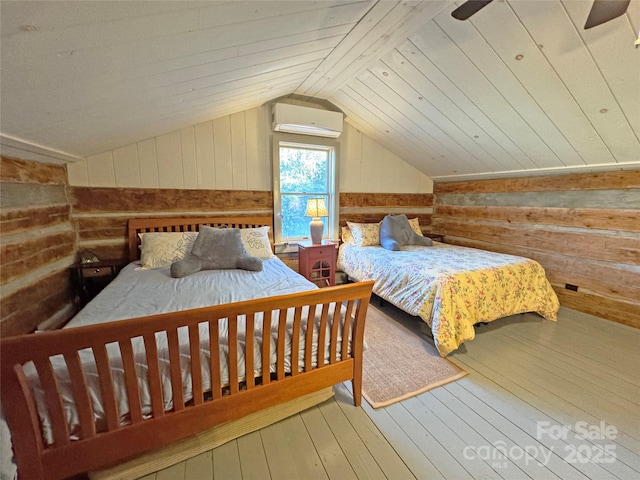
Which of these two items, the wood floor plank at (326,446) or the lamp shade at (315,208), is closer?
the wood floor plank at (326,446)

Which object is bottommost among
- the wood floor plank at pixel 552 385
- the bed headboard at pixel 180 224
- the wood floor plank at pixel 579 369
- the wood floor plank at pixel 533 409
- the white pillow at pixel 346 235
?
the wood floor plank at pixel 533 409

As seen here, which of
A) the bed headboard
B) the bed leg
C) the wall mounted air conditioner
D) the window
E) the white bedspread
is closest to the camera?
the white bedspread

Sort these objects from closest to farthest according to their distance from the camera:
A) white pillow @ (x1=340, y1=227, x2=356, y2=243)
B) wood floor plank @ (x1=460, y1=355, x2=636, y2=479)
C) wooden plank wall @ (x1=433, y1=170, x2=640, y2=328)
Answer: wood floor plank @ (x1=460, y1=355, x2=636, y2=479) < wooden plank wall @ (x1=433, y1=170, x2=640, y2=328) < white pillow @ (x1=340, y1=227, x2=356, y2=243)

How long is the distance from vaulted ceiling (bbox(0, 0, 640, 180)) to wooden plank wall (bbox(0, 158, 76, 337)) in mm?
→ 244

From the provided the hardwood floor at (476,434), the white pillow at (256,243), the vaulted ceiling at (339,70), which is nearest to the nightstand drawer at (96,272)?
the vaulted ceiling at (339,70)

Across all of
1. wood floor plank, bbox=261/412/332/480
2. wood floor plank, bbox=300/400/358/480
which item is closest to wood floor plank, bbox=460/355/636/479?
wood floor plank, bbox=300/400/358/480

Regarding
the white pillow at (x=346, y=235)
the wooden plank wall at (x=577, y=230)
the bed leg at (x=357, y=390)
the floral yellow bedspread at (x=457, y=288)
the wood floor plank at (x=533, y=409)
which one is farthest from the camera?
the white pillow at (x=346, y=235)

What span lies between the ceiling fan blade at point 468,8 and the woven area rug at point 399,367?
234cm

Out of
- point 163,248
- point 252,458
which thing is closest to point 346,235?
point 163,248

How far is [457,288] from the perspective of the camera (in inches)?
86.6

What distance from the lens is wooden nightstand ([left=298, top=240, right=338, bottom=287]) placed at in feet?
10.5

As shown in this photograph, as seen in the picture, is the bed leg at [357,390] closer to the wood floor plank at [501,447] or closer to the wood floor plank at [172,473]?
the wood floor plank at [501,447]

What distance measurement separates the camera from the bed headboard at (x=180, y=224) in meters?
2.71

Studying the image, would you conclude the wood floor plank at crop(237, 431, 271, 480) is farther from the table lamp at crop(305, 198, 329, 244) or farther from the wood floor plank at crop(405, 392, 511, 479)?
the table lamp at crop(305, 198, 329, 244)
